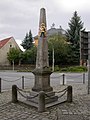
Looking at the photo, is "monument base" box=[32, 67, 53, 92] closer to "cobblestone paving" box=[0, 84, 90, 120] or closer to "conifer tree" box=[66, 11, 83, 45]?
"cobblestone paving" box=[0, 84, 90, 120]

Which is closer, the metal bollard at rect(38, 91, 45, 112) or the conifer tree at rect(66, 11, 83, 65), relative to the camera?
the metal bollard at rect(38, 91, 45, 112)

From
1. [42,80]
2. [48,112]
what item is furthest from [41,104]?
[42,80]

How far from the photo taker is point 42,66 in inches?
351

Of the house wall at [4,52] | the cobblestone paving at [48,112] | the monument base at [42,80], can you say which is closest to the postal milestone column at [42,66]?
the monument base at [42,80]

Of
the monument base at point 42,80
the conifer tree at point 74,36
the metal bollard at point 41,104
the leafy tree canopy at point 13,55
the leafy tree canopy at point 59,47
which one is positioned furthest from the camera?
the leafy tree canopy at point 13,55

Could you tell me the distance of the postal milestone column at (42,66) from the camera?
877 centimetres

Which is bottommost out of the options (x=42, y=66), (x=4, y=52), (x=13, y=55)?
(x=42, y=66)

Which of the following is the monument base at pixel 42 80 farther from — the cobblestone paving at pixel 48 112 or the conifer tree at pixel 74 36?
the conifer tree at pixel 74 36

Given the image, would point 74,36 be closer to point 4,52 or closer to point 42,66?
point 4,52

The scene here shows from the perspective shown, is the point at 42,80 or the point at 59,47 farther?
the point at 59,47

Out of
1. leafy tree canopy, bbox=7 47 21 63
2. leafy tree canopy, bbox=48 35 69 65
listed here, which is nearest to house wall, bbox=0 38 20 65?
leafy tree canopy, bbox=7 47 21 63

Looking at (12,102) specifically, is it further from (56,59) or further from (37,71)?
(56,59)

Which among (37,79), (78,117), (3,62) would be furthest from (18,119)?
(3,62)

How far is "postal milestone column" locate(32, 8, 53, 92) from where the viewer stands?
877 cm
